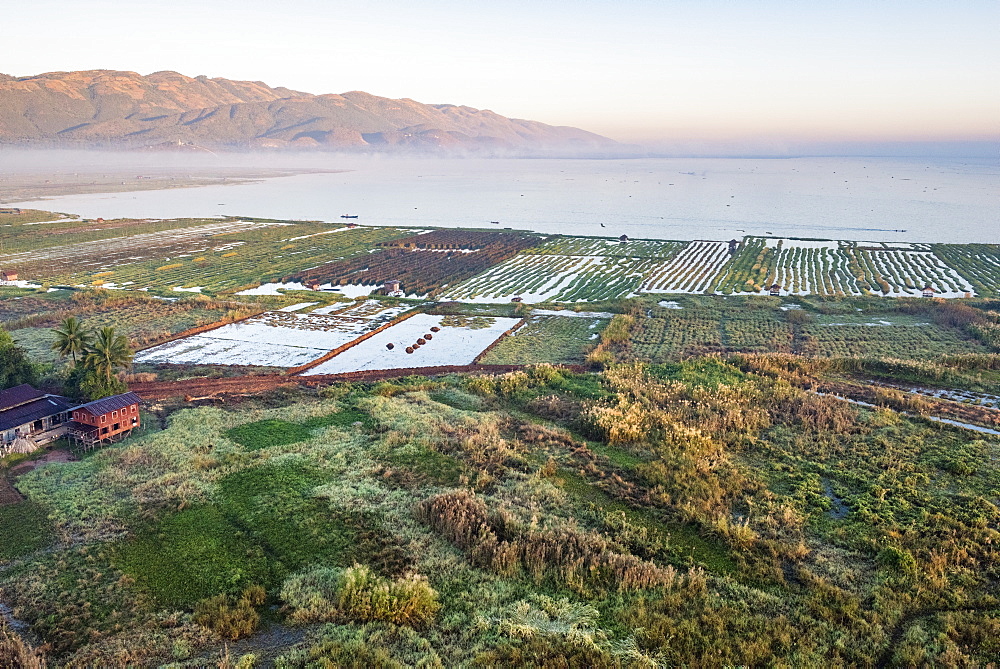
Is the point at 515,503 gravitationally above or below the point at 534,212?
below

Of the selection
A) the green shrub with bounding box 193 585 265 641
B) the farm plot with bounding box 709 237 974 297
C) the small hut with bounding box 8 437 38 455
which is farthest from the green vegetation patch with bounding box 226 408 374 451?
the farm plot with bounding box 709 237 974 297

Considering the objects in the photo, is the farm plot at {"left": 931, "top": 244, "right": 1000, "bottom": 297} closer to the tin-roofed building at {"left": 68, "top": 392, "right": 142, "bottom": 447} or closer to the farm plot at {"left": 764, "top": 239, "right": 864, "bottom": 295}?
the farm plot at {"left": 764, "top": 239, "right": 864, "bottom": 295}

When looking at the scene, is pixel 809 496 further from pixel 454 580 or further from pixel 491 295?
pixel 491 295

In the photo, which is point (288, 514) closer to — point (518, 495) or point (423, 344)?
point (518, 495)

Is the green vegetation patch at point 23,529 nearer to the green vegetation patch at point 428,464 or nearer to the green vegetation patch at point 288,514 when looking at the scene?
the green vegetation patch at point 288,514

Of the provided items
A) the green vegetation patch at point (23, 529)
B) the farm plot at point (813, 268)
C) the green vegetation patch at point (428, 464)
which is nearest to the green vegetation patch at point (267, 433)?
the green vegetation patch at point (428, 464)

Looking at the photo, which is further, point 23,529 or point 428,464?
point 428,464

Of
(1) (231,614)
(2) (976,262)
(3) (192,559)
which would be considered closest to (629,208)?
(2) (976,262)

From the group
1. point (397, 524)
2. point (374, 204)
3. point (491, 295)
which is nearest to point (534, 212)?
point (374, 204)
